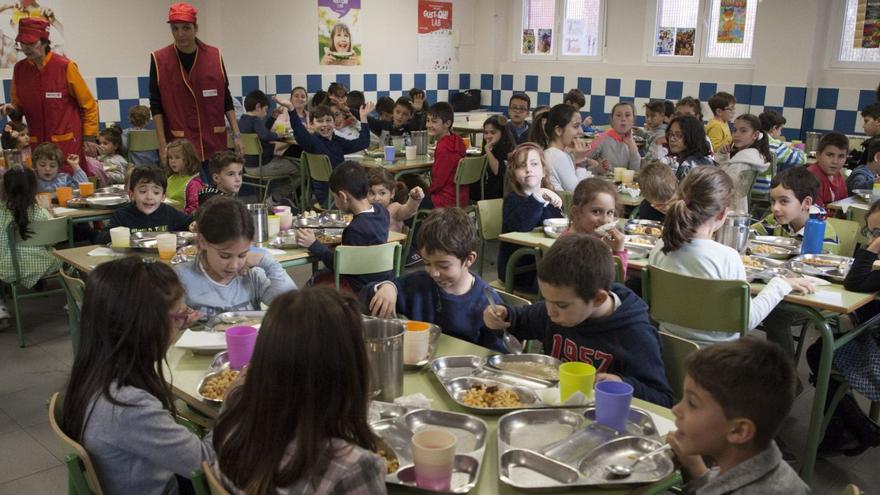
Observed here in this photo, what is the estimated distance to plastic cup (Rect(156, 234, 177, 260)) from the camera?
349 cm

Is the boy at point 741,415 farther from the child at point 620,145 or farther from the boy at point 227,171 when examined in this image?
the child at point 620,145

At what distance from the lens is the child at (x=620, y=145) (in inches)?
235

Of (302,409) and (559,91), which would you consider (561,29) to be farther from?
(302,409)

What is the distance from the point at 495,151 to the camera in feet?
21.0

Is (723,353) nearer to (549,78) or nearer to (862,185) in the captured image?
(862,185)

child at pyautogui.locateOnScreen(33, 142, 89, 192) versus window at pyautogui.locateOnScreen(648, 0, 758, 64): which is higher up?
window at pyautogui.locateOnScreen(648, 0, 758, 64)

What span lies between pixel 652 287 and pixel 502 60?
8.14 metres

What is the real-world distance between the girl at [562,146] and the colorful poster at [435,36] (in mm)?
5359

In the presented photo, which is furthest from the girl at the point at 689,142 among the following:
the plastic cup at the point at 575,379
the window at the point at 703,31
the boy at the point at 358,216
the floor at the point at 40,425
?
the window at the point at 703,31

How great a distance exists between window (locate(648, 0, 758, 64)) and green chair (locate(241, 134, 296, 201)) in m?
4.58

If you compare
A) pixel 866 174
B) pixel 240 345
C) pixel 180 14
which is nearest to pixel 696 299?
pixel 240 345

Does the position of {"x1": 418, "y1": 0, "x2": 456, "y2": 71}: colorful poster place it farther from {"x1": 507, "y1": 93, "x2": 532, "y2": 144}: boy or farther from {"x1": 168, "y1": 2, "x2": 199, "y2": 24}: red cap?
{"x1": 168, "y1": 2, "x2": 199, "y2": 24}: red cap

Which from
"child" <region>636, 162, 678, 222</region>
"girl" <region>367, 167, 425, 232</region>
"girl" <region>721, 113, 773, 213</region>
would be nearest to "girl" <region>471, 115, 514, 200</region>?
"girl" <region>367, 167, 425, 232</region>

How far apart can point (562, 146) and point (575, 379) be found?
363 centimetres
